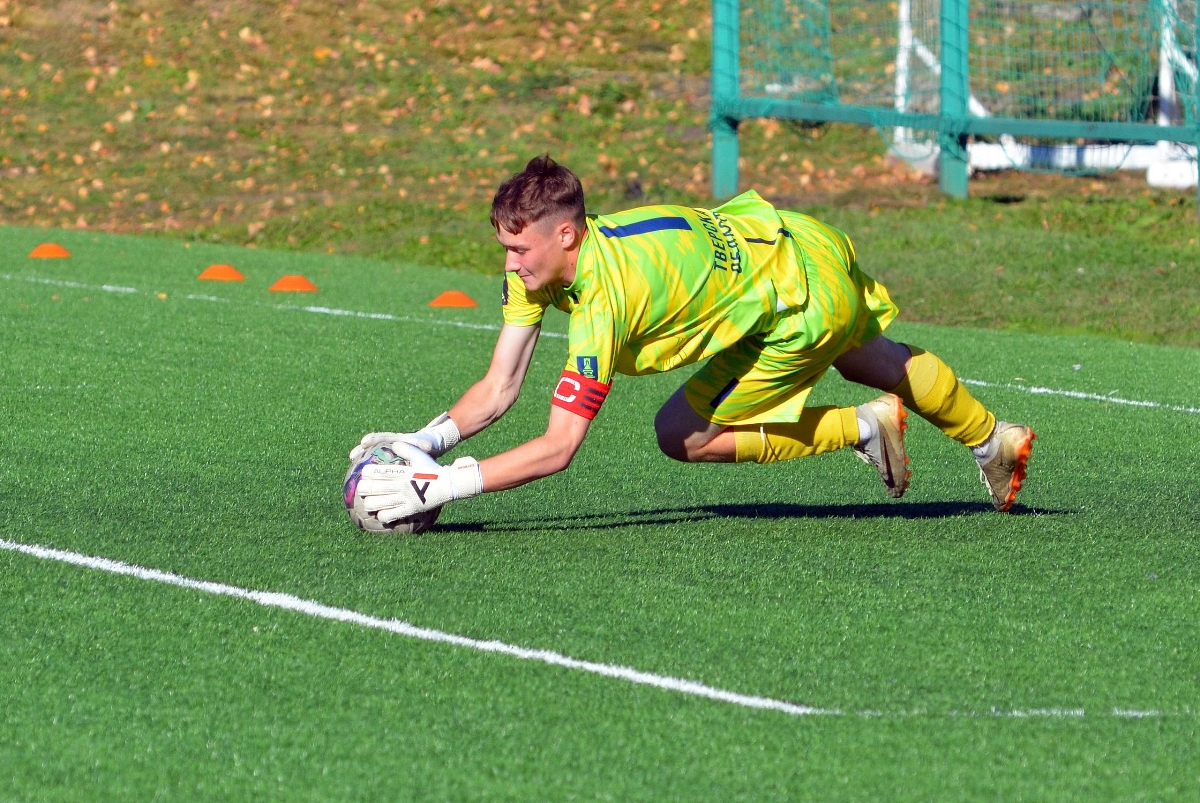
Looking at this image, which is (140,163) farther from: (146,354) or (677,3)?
(146,354)

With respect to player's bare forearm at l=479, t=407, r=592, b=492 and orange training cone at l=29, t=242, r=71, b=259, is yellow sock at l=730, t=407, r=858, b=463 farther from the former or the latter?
orange training cone at l=29, t=242, r=71, b=259

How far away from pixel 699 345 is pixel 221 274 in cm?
829

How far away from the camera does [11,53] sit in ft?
70.8

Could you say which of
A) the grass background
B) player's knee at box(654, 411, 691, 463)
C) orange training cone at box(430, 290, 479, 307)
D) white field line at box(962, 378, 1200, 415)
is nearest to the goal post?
the grass background

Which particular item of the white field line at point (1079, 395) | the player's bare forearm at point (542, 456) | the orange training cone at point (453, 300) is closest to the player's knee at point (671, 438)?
the player's bare forearm at point (542, 456)

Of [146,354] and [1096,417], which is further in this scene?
[146,354]

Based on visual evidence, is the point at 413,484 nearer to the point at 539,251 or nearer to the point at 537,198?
the point at 539,251

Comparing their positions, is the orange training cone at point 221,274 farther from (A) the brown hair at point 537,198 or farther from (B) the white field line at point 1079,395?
(A) the brown hair at point 537,198

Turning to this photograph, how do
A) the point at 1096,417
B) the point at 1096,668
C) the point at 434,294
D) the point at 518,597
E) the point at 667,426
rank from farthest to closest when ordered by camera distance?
the point at 434,294 → the point at 1096,417 → the point at 667,426 → the point at 518,597 → the point at 1096,668

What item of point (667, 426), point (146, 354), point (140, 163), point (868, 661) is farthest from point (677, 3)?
point (868, 661)

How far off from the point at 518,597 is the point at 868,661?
104 cm

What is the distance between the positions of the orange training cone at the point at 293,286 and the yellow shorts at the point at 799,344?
7.15 meters

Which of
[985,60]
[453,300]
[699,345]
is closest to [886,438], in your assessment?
[699,345]

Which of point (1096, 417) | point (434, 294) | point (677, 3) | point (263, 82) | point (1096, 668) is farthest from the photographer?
point (677, 3)
